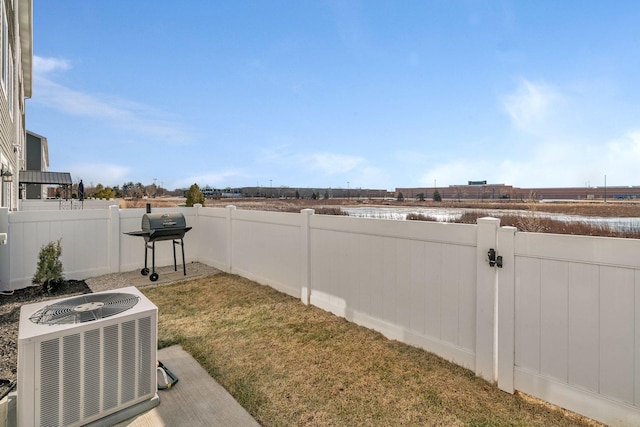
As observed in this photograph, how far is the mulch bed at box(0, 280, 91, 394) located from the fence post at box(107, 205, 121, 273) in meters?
0.65

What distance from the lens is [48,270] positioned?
17.7 feet

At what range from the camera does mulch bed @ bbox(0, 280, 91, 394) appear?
2.97 meters

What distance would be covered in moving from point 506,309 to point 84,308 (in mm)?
3100

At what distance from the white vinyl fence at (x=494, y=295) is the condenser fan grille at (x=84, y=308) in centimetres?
246

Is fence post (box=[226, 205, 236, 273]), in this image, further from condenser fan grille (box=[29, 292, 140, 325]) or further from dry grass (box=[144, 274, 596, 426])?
condenser fan grille (box=[29, 292, 140, 325])

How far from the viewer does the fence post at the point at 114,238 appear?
263 inches

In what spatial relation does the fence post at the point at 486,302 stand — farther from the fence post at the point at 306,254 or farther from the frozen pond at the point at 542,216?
the fence post at the point at 306,254

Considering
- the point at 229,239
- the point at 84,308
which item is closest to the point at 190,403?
the point at 84,308

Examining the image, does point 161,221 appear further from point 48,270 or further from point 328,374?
point 328,374

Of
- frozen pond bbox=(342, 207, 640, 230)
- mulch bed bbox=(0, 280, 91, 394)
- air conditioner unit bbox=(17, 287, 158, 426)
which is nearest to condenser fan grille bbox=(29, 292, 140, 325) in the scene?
air conditioner unit bbox=(17, 287, 158, 426)

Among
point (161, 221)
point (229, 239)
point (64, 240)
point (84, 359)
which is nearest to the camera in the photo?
point (84, 359)

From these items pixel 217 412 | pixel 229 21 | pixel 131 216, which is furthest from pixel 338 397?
pixel 229 21

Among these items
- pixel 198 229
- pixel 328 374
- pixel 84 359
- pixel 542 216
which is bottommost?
pixel 328 374

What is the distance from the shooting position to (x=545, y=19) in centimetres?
709
